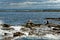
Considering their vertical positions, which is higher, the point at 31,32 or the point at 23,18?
the point at 31,32

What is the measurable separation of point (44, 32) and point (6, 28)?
5267 mm

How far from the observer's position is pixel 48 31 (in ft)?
126

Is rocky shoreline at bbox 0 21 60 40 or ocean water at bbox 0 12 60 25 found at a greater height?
rocky shoreline at bbox 0 21 60 40

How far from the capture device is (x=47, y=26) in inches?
1676

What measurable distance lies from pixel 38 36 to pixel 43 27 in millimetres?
5889

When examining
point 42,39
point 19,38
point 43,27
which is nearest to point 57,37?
point 42,39

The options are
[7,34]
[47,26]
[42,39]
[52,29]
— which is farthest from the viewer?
[47,26]

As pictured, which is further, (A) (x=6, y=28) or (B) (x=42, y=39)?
(A) (x=6, y=28)

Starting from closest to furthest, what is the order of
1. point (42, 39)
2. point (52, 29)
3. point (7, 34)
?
point (42, 39) → point (7, 34) → point (52, 29)

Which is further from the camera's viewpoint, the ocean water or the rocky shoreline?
the ocean water

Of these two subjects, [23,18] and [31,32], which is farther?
[23,18]

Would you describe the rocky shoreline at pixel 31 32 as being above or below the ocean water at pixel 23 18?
above

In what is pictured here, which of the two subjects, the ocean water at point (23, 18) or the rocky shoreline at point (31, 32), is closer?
the rocky shoreline at point (31, 32)

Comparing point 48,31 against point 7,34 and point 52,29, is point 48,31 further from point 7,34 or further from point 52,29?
point 7,34
